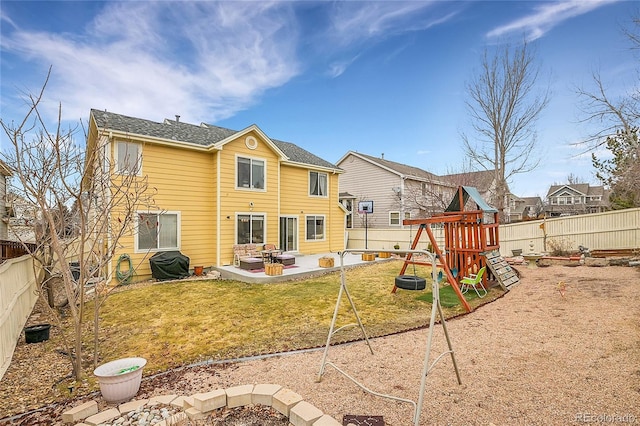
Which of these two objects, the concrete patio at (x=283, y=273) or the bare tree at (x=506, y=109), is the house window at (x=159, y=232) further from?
the bare tree at (x=506, y=109)

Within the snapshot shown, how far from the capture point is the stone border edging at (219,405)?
112 inches

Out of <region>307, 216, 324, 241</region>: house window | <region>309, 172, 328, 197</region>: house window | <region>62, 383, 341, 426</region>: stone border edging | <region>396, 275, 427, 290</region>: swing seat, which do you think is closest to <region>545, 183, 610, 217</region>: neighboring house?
<region>309, 172, 328, 197</region>: house window

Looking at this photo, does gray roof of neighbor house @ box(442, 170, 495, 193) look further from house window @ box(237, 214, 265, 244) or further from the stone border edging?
the stone border edging

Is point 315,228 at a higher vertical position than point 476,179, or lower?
lower

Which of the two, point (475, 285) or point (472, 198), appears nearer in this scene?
point (475, 285)

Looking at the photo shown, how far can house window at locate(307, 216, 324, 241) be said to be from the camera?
52.9 feet

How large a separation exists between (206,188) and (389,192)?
14198mm

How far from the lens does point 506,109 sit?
1709cm

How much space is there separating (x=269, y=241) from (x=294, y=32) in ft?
28.9

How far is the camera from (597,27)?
10391 mm

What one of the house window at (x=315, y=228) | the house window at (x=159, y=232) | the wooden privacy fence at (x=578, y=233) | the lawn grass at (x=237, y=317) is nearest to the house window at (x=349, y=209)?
the house window at (x=315, y=228)

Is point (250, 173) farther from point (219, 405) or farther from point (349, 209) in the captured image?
point (349, 209)

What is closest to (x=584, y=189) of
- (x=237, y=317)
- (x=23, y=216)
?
(x=237, y=317)

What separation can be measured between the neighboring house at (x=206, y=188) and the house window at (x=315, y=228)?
70 centimetres
